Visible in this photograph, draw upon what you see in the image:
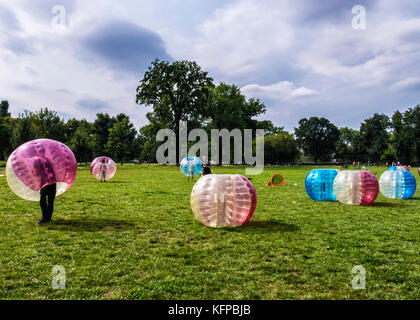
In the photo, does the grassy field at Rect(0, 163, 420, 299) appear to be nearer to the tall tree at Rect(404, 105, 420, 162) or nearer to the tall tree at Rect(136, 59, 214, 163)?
the tall tree at Rect(136, 59, 214, 163)

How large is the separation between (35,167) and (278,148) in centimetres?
7845

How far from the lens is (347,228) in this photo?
7344 mm

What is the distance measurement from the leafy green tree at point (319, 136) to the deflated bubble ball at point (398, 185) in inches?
3758

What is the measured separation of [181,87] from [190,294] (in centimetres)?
5079

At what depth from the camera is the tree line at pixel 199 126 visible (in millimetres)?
50812

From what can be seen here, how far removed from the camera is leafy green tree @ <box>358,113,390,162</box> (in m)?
93.4

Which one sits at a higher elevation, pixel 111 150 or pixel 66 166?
pixel 111 150

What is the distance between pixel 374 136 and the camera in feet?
322

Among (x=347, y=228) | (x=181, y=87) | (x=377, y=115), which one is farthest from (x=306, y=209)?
(x=377, y=115)

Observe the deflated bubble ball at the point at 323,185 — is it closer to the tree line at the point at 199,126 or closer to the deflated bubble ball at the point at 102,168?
the deflated bubble ball at the point at 102,168

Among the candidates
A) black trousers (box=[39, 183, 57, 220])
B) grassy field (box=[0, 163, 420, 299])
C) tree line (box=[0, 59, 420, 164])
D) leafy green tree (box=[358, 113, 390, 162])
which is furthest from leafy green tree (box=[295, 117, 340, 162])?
black trousers (box=[39, 183, 57, 220])

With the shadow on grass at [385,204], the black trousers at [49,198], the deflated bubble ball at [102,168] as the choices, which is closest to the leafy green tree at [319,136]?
the deflated bubble ball at [102,168]
